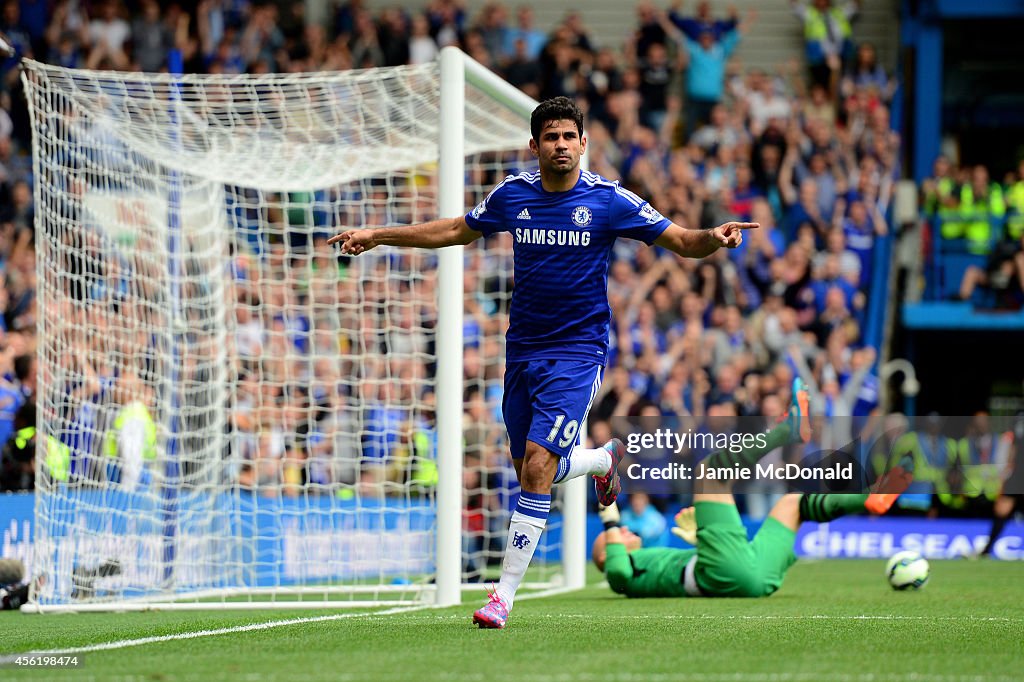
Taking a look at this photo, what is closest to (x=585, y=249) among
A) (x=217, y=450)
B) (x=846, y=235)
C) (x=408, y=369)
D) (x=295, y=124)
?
(x=295, y=124)

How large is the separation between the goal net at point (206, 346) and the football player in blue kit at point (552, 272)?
5.30 ft

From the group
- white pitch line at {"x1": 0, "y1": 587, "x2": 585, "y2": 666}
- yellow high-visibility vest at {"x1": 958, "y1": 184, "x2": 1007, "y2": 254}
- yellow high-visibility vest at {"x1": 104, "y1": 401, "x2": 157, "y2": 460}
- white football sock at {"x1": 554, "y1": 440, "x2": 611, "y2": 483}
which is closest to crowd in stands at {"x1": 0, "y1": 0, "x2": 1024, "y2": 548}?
yellow high-visibility vest at {"x1": 958, "y1": 184, "x2": 1007, "y2": 254}

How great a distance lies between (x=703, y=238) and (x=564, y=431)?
3.60 feet

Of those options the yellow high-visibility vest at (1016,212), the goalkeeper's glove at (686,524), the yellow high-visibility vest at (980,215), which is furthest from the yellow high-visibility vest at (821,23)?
the goalkeeper's glove at (686,524)

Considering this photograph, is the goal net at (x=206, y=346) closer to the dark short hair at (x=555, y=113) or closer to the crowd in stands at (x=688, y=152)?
the dark short hair at (x=555, y=113)

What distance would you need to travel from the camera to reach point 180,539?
1050 cm

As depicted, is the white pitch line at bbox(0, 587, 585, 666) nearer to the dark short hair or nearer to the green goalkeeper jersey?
the green goalkeeper jersey

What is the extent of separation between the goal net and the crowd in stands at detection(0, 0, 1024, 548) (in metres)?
2.61

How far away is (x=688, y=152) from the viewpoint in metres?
20.5

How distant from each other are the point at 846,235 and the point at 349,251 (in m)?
13.5

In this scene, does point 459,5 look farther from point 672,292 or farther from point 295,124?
point 295,124

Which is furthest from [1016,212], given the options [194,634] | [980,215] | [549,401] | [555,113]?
[194,634]

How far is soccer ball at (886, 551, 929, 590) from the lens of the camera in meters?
9.95

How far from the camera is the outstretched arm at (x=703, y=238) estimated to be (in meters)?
6.57
